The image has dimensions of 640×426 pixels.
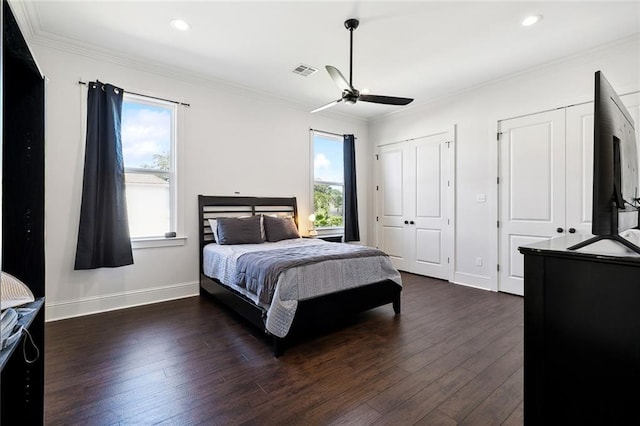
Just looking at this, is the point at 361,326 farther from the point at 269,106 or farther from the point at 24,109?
the point at 269,106

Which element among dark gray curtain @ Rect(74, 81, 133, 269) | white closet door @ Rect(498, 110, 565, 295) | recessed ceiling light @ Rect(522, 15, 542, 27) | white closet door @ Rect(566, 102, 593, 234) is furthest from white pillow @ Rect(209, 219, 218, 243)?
white closet door @ Rect(566, 102, 593, 234)

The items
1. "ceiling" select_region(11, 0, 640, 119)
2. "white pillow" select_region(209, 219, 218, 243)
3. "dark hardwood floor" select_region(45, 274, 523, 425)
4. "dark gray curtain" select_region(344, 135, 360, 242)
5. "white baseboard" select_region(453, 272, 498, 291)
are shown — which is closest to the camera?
"dark hardwood floor" select_region(45, 274, 523, 425)

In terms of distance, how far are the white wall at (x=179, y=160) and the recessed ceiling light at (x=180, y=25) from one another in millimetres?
1019

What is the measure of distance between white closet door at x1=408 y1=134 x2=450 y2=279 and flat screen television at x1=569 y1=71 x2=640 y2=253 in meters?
3.58

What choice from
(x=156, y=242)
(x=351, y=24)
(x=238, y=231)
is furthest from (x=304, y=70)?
(x=156, y=242)

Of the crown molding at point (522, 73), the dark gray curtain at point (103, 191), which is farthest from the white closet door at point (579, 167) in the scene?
the dark gray curtain at point (103, 191)

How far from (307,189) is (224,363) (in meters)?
3.30

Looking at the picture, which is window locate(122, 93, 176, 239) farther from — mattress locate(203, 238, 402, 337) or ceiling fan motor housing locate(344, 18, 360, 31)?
ceiling fan motor housing locate(344, 18, 360, 31)

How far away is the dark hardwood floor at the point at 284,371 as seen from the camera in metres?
1.74

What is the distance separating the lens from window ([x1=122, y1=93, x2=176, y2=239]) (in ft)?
12.0

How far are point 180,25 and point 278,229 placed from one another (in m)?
2.52

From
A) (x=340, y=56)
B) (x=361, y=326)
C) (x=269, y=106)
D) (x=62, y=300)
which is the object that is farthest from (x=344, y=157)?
(x=62, y=300)

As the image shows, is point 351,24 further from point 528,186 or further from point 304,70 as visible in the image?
point 528,186

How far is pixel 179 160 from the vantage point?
12.8 ft
